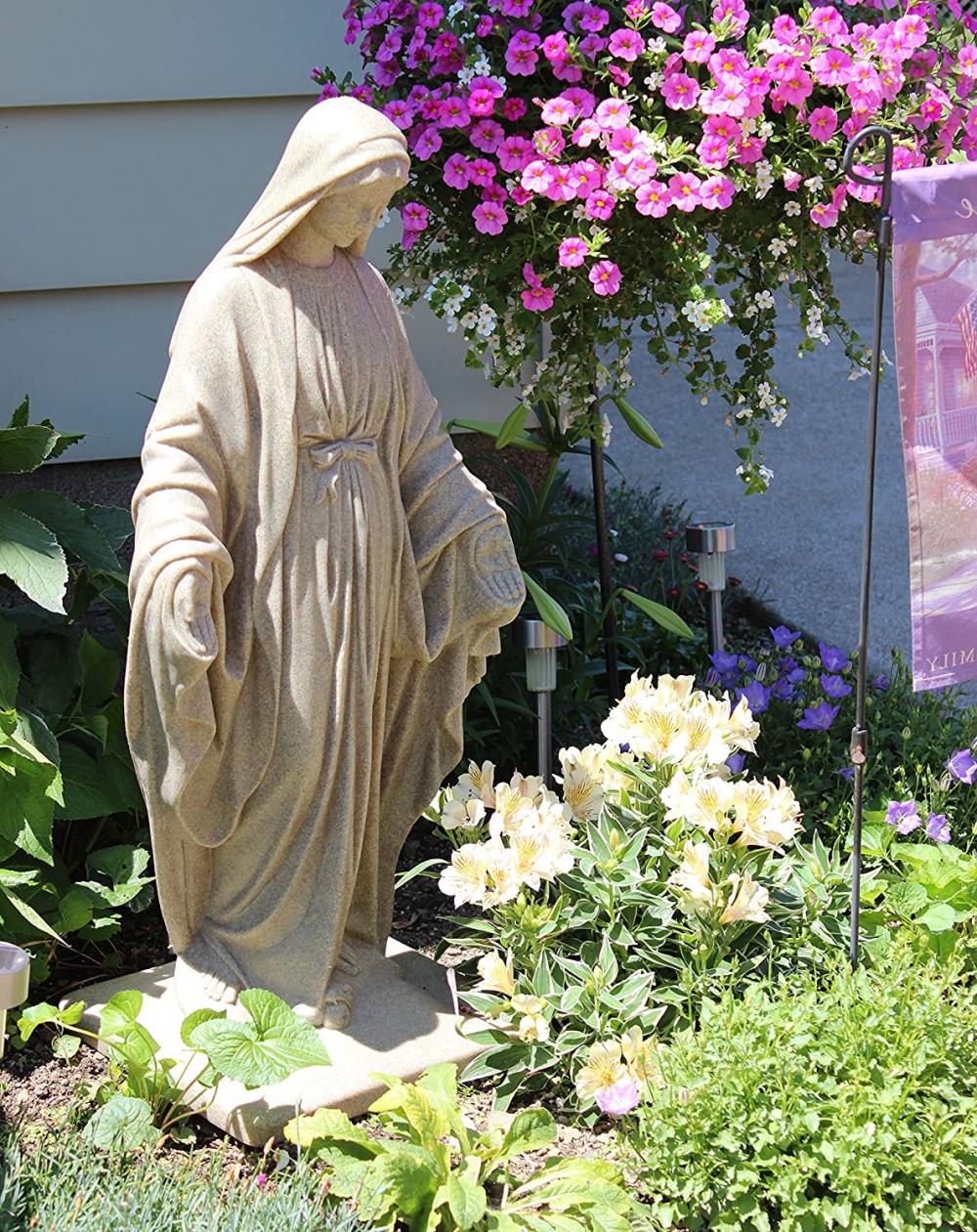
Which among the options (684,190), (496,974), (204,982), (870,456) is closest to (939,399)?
(870,456)

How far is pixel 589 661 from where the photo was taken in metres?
4.70

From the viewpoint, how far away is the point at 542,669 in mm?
3932

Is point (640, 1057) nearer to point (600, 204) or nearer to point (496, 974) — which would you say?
point (496, 974)

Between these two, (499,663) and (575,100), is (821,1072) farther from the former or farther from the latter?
(575,100)

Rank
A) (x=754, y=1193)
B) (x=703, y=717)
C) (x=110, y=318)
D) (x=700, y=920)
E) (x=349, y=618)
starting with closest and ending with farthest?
(x=754, y=1193)
(x=349, y=618)
(x=700, y=920)
(x=703, y=717)
(x=110, y=318)

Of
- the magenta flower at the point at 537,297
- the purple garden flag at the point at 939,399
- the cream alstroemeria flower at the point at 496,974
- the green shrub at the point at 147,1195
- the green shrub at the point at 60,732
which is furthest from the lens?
the magenta flower at the point at 537,297

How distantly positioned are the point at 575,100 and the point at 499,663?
4.98ft

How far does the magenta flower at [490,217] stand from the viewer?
3820 millimetres

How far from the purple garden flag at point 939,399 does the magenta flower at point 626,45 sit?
3.42 ft

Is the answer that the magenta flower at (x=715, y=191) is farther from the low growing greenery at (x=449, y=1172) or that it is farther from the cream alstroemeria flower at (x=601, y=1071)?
the low growing greenery at (x=449, y=1172)

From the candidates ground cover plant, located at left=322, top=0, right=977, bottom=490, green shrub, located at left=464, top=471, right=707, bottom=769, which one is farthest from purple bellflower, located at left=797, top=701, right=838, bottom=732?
ground cover plant, located at left=322, top=0, right=977, bottom=490

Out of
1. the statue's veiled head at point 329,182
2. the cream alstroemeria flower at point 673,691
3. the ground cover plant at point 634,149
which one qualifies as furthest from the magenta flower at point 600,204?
the cream alstroemeria flower at point 673,691

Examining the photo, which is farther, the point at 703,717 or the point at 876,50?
the point at 876,50

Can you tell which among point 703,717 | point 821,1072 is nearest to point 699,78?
point 703,717
